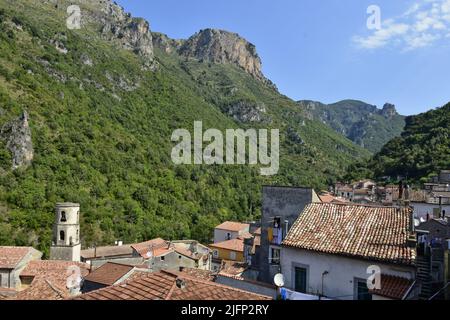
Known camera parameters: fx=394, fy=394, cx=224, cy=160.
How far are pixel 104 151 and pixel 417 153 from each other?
2066 inches

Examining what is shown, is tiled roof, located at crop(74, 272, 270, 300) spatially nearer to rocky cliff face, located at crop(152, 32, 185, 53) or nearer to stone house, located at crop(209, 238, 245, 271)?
stone house, located at crop(209, 238, 245, 271)

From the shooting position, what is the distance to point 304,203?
55.5 feet

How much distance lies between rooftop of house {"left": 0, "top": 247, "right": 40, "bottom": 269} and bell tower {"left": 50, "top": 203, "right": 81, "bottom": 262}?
4.98m

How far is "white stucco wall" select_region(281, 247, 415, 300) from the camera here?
12.4 metres

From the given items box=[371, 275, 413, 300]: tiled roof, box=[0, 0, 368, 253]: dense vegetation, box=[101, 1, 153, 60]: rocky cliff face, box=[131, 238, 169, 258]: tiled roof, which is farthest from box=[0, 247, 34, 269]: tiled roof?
box=[101, 1, 153, 60]: rocky cliff face

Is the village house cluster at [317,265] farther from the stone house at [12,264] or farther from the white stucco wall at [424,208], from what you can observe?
the white stucco wall at [424,208]

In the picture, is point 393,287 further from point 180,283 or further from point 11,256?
point 11,256

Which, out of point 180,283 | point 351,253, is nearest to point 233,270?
point 351,253

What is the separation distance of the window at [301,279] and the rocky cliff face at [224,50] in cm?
17387

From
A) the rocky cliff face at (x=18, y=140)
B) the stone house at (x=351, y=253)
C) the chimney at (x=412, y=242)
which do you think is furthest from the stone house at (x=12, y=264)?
the rocky cliff face at (x=18, y=140)

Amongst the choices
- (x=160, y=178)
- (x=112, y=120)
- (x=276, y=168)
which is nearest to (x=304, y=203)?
(x=160, y=178)

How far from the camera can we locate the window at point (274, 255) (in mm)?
16402

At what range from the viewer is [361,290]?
12773 mm
